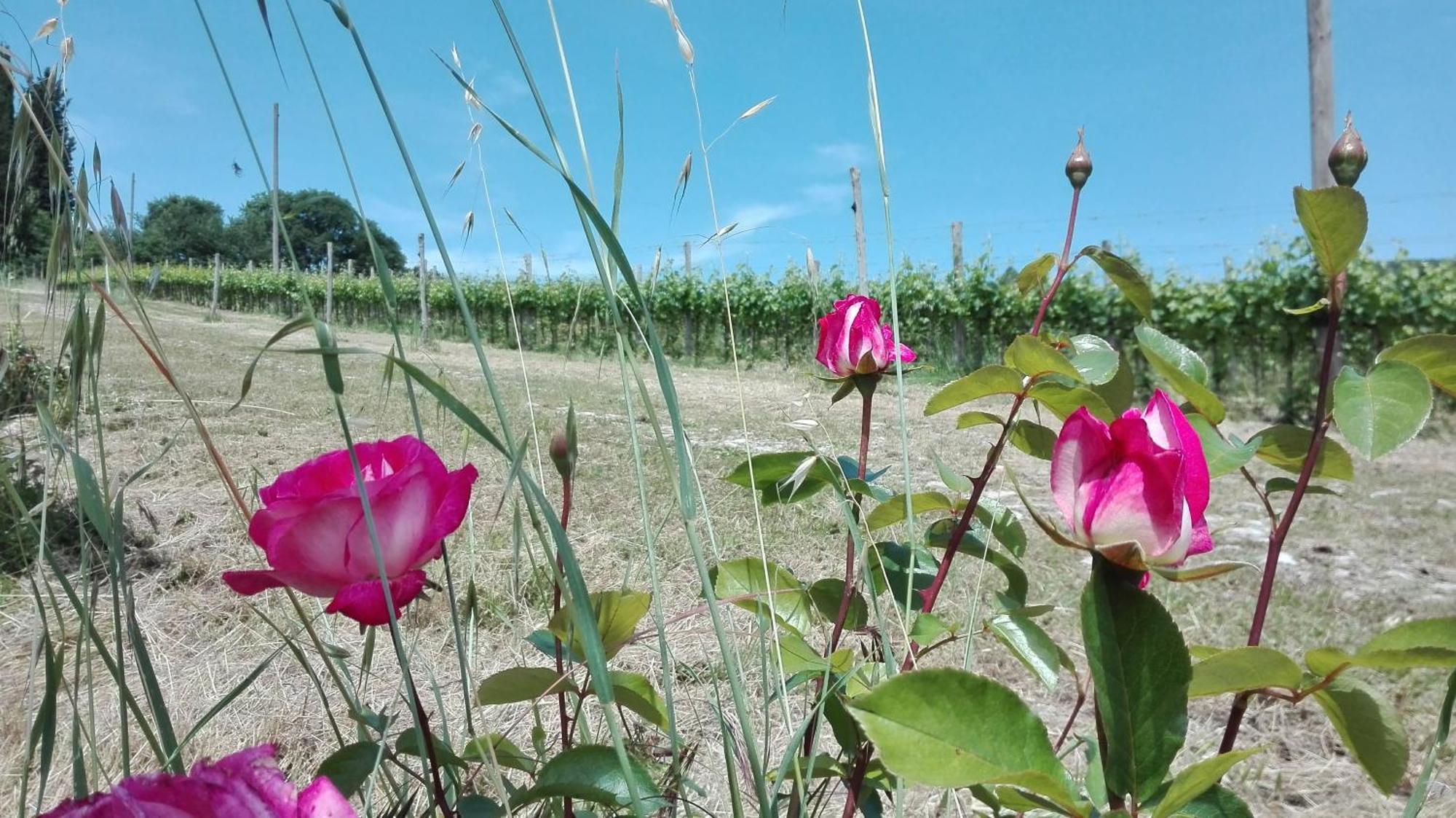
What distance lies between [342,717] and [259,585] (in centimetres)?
88

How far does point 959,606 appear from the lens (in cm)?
164

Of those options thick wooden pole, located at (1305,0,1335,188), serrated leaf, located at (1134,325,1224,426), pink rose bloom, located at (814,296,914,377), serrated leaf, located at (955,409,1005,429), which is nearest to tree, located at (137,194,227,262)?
pink rose bloom, located at (814,296,914,377)

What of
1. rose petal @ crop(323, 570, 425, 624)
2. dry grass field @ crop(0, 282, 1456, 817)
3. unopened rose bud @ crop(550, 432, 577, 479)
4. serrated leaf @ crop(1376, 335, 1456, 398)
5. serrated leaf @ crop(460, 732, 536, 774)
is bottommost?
dry grass field @ crop(0, 282, 1456, 817)

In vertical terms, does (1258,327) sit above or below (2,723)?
→ above

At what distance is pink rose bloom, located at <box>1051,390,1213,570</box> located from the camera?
1.06 ft

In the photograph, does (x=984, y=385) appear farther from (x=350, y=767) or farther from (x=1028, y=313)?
(x=1028, y=313)

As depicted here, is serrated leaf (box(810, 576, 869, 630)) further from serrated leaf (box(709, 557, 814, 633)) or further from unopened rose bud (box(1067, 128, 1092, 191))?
unopened rose bud (box(1067, 128, 1092, 191))

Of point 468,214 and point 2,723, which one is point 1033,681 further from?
point 2,723

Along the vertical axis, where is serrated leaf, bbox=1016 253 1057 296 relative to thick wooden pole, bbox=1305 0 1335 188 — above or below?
below

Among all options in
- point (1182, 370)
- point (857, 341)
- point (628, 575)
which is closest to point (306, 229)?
point (628, 575)

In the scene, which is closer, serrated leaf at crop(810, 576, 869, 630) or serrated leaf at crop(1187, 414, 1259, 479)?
serrated leaf at crop(1187, 414, 1259, 479)

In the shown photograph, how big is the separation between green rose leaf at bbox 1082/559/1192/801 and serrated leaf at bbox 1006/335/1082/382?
5.3 inches

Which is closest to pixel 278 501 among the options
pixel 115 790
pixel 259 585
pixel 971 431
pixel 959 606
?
pixel 259 585

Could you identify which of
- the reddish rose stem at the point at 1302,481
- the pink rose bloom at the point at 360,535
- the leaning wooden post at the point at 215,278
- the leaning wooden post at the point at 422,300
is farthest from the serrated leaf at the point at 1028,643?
the leaning wooden post at the point at 215,278
